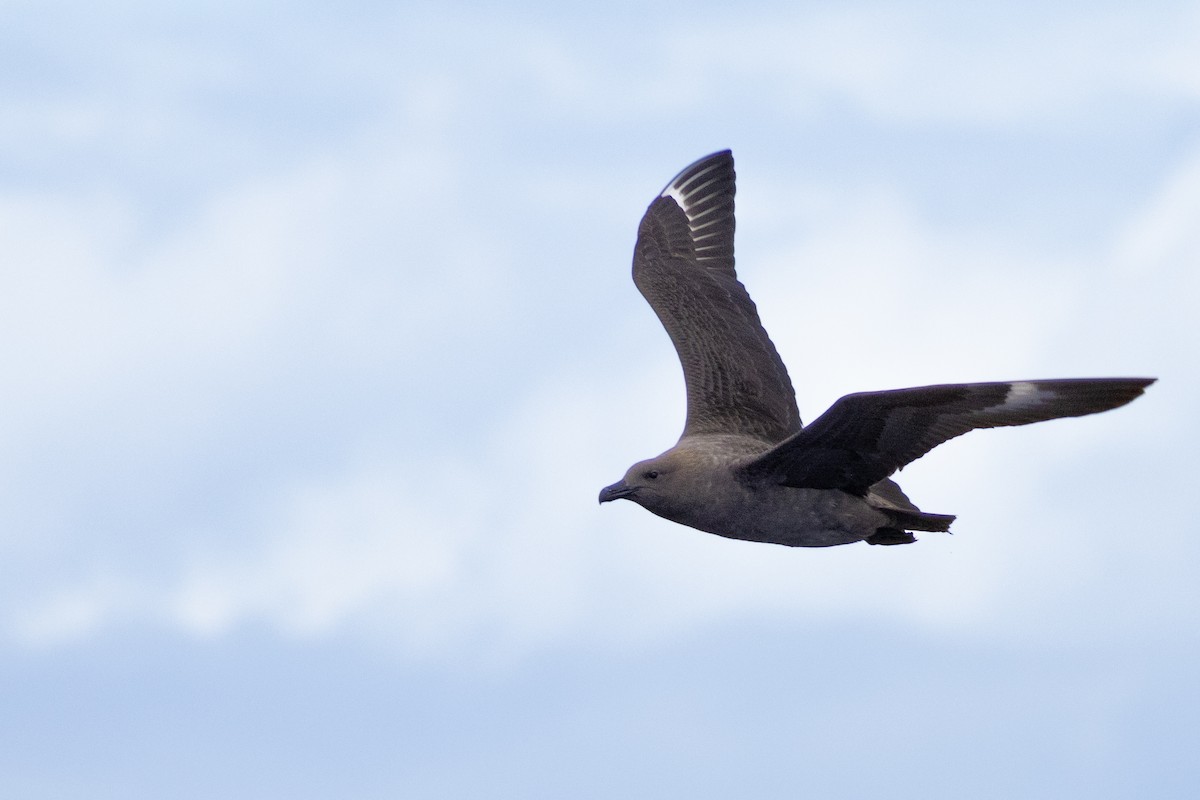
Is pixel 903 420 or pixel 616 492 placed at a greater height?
pixel 616 492

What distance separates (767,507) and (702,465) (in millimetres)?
486

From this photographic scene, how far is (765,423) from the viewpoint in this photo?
37.5ft

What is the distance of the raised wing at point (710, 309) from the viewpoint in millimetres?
11500

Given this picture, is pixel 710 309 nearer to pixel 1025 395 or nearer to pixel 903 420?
pixel 903 420

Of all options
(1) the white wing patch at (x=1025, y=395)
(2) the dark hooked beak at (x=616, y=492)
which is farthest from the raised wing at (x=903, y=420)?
(2) the dark hooked beak at (x=616, y=492)

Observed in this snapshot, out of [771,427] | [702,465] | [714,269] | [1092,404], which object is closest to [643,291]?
[714,269]

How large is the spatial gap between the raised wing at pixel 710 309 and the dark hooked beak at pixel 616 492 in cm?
116

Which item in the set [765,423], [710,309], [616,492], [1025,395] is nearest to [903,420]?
[1025,395]

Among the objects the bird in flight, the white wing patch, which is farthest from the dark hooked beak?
the white wing patch

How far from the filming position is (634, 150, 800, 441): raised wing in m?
11.5

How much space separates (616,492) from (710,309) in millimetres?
A: 2515

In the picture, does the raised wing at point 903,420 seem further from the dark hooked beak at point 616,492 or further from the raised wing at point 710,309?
the raised wing at point 710,309

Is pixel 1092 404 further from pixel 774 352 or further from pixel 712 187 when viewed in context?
pixel 712 187

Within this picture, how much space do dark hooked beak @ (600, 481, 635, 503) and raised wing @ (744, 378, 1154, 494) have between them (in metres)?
0.80
